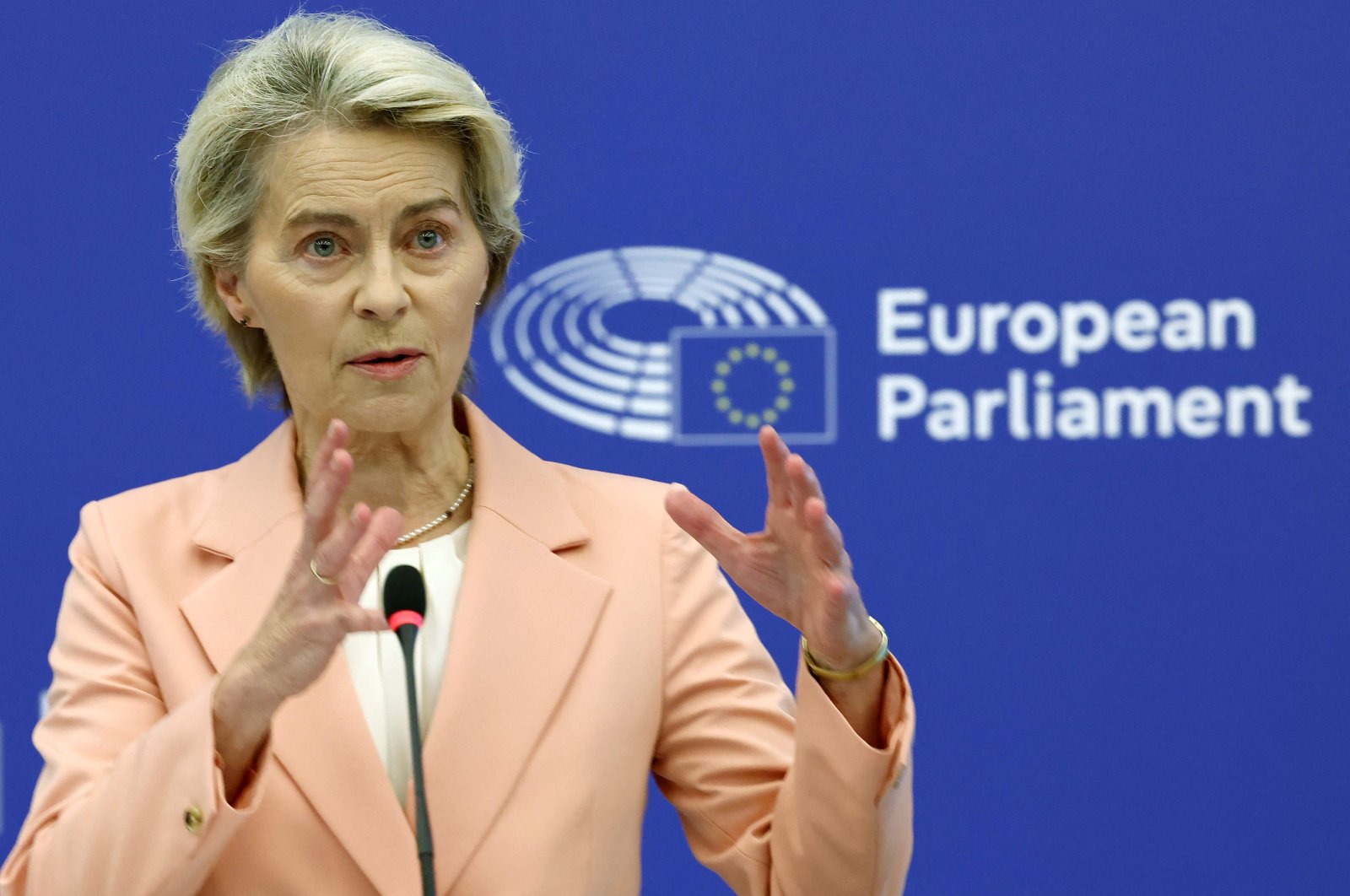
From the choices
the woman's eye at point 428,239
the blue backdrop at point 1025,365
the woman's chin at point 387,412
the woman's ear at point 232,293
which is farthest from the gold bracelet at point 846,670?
the blue backdrop at point 1025,365

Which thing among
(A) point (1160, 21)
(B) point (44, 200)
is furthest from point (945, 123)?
(B) point (44, 200)

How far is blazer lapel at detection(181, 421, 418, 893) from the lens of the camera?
1.55m

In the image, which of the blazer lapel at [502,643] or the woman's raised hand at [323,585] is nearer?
the woman's raised hand at [323,585]

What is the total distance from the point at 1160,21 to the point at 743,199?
0.73 m

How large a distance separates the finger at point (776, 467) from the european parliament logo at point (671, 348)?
1233 mm

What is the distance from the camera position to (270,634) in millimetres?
1365

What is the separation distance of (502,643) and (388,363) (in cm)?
32

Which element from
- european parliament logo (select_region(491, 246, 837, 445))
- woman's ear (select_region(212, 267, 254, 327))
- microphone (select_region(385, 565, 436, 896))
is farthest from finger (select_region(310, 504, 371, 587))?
european parliament logo (select_region(491, 246, 837, 445))

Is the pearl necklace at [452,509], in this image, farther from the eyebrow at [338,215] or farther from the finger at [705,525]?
the finger at [705,525]

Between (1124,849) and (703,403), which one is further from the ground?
(703,403)

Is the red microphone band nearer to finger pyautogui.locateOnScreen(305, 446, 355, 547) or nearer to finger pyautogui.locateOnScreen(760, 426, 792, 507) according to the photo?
finger pyautogui.locateOnScreen(305, 446, 355, 547)

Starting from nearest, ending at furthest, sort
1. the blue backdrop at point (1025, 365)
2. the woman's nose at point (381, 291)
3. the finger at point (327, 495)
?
the finger at point (327, 495) < the woman's nose at point (381, 291) < the blue backdrop at point (1025, 365)

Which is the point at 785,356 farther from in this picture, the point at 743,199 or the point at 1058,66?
the point at 1058,66

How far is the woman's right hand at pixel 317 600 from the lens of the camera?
4.41 ft
